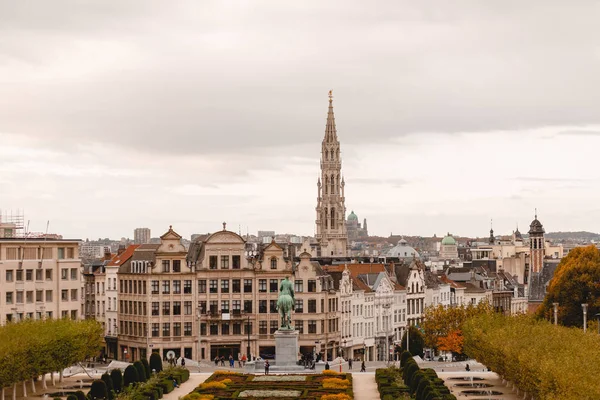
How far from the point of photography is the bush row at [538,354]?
6800 cm

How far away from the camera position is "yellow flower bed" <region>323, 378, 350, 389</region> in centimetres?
9862

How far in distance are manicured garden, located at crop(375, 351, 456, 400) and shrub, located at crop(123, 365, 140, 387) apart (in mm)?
17039

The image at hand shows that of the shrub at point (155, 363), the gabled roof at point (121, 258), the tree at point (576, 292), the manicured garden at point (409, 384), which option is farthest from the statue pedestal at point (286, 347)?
the gabled roof at point (121, 258)

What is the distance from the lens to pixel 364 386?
345ft

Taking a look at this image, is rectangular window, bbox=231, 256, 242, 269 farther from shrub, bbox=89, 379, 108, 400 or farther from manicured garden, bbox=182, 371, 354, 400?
shrub, bbox=89, 379, 108, 400

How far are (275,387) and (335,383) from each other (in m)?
4.45

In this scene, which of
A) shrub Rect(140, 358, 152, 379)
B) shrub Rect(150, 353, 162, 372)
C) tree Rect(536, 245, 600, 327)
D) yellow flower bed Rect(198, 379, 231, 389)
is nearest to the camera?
yellow flower bed Rect(198, 379, 231, 389)

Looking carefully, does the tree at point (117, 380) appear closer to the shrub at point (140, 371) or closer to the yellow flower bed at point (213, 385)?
the shrub at point (140, 371)

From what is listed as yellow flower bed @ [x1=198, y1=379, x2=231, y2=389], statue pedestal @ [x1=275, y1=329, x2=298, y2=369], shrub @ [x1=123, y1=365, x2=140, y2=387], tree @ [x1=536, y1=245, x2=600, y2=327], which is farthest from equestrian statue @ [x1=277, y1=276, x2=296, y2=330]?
tree @ [x1=536, y1=245, x2=600, y2=327]

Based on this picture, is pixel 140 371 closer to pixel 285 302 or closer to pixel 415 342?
pixel 285 302

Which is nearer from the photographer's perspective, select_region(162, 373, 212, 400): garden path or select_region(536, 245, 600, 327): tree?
select_region(162, 373, 212, 400): garden path

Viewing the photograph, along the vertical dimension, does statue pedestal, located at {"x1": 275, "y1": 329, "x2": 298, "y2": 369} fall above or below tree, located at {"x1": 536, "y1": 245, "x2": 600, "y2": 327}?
below

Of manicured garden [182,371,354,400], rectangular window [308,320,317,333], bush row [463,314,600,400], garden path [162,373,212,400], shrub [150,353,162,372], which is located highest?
bush row [463,314,600,400]

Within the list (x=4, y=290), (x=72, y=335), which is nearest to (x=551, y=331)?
(x=72, y=335)
